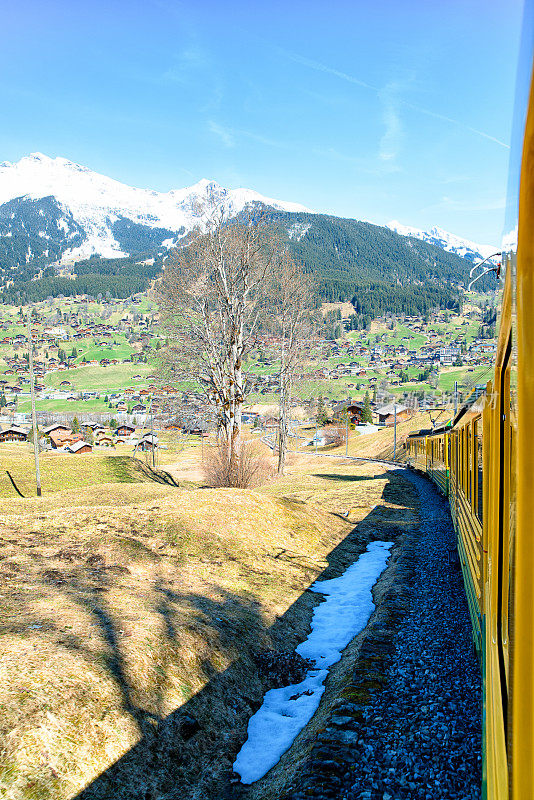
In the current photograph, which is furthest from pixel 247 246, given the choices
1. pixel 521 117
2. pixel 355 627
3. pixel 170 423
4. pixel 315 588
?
pixel 521 117

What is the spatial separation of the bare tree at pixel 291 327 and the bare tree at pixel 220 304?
8238 mm

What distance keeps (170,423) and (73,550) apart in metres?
12.5

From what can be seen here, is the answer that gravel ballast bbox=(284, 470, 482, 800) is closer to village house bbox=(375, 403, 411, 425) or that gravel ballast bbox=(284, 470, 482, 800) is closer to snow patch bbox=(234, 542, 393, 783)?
snow patch bbox=(234, 542, 393, 783)

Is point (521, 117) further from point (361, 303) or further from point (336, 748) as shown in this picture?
point (361, 303)

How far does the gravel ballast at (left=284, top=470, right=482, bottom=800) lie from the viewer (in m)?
4.07

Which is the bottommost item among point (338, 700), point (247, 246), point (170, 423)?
point (338, 700)

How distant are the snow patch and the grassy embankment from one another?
0.19 meters

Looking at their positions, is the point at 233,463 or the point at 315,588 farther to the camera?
the point at 233,463

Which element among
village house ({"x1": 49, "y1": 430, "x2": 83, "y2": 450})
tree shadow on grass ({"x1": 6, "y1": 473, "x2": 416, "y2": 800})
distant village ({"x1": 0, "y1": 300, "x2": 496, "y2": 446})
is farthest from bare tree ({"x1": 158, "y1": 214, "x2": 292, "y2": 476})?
village house ({"x1": 49, "y1": 430, "x2": 83, "y2": 450})

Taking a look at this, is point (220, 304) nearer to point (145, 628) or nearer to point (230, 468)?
→ point (230, 468)

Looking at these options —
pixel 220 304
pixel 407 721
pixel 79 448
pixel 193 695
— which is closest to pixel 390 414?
pixel 79 448

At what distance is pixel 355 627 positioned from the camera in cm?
853

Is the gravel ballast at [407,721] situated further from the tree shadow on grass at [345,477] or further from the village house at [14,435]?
the village house at [14,435]

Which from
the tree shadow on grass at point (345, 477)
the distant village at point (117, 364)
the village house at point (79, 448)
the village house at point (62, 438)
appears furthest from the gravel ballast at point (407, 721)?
the village house at point (62, 438)
